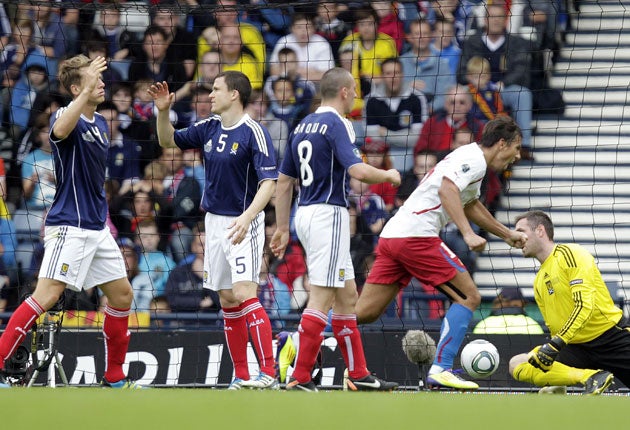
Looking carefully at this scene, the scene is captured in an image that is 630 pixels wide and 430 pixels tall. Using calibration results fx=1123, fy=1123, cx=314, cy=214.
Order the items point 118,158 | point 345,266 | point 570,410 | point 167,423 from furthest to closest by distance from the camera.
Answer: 1. point 118,158
2. point 345,266
3. point 570,410
4. point 167,423

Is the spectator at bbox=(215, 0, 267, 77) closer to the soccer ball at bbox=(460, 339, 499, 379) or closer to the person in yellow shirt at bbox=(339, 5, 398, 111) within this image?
the person in yellow shirt at bbox=(339, 5, 398, 111)

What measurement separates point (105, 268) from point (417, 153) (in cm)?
497

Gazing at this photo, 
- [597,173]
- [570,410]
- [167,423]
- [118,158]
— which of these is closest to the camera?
[167,423]

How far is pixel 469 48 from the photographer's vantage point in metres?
12.0

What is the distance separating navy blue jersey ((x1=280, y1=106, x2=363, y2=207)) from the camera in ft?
23.7

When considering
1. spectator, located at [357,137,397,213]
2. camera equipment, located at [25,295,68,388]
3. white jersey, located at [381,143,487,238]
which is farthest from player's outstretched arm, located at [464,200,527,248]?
spectator, located at [357,137,397,213]

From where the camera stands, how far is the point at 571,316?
303 inches

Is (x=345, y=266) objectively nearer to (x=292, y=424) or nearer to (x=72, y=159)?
(x=72, y=159)

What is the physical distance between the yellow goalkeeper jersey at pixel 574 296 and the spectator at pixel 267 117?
4.42 m

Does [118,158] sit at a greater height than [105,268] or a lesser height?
greater

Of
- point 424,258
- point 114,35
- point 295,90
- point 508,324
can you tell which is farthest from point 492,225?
point 114,35

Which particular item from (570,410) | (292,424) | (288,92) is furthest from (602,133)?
(292,424)

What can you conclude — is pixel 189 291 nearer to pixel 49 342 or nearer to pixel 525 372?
pixel 49 342

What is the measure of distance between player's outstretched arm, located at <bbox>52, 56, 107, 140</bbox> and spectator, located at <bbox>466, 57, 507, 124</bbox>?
5317 millimetres
